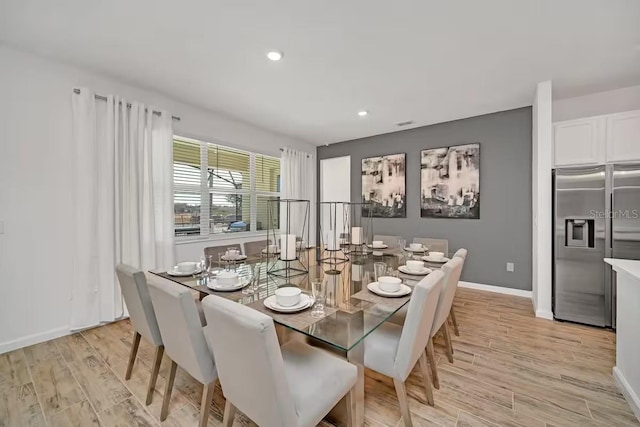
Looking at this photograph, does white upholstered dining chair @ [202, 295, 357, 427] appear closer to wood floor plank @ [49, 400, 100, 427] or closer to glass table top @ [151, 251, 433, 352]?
glass table top @ [151, 251, 433, 352]

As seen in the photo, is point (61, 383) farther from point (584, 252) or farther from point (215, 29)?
point (584, 252)

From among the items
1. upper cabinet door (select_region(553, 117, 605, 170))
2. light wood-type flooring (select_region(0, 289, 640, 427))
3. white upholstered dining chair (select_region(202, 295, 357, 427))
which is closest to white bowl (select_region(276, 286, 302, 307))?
white upholstered dining chair (select_region(202, 295, 357, 427))

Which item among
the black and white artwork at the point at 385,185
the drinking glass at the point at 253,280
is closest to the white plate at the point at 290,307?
the drinking glass at the point at 253,280

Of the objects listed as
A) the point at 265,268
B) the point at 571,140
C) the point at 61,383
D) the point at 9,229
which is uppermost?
the point at 571,140

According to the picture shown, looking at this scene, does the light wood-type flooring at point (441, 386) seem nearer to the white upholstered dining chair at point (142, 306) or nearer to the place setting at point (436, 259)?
the white upholstered dining chair at point (142, 306)

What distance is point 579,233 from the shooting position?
283 centimetres

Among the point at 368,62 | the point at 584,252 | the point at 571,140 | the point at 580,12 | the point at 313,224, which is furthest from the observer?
the point at 313,224

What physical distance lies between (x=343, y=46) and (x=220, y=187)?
2.71m

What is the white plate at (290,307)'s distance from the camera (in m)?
1.39

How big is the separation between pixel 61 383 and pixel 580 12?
4549 mm

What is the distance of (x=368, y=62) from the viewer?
252cm

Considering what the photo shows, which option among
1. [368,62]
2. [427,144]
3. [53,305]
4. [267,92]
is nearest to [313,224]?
[427,144]

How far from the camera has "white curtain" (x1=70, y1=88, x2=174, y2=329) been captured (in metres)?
2.60

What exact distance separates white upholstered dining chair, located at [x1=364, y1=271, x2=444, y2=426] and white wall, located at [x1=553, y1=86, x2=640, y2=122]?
3454mm
